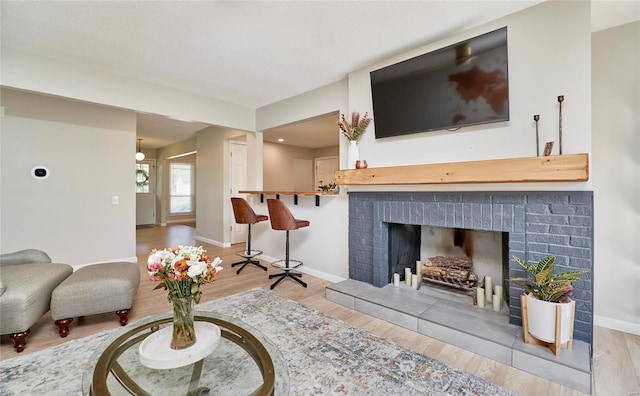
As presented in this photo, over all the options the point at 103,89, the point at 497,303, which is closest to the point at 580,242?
the point at 497,303

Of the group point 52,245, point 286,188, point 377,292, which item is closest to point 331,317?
point 377,292

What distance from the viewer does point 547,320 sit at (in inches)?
69.8

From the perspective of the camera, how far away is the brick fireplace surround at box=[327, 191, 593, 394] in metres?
1.81

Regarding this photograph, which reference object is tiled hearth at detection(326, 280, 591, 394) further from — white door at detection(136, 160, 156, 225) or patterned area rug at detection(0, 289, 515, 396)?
white door at detection(136, 160, 156, 225)

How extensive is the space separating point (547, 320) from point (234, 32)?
3.15 m

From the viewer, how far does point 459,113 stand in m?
2.36

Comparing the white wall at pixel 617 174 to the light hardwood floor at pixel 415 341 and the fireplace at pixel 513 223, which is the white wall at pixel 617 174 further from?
the fireplace at pixel 513 223

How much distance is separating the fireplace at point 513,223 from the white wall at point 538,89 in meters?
0.10

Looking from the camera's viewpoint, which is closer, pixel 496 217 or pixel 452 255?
pixel 496 217

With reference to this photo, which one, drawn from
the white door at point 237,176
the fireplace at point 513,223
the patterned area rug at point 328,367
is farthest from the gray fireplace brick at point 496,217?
the white door at point 237,176

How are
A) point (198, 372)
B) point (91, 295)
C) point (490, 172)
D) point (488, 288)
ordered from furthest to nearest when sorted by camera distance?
point (488, 288)
point (91, 295)
point (490, 172)
point (198, 372)

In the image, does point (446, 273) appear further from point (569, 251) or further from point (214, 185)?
point (214, 185)

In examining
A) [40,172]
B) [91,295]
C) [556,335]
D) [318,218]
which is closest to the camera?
[556,335]

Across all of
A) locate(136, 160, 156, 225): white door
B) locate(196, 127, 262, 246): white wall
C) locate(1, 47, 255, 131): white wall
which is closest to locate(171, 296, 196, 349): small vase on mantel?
locate(1, 47, 255, 131): white wall
